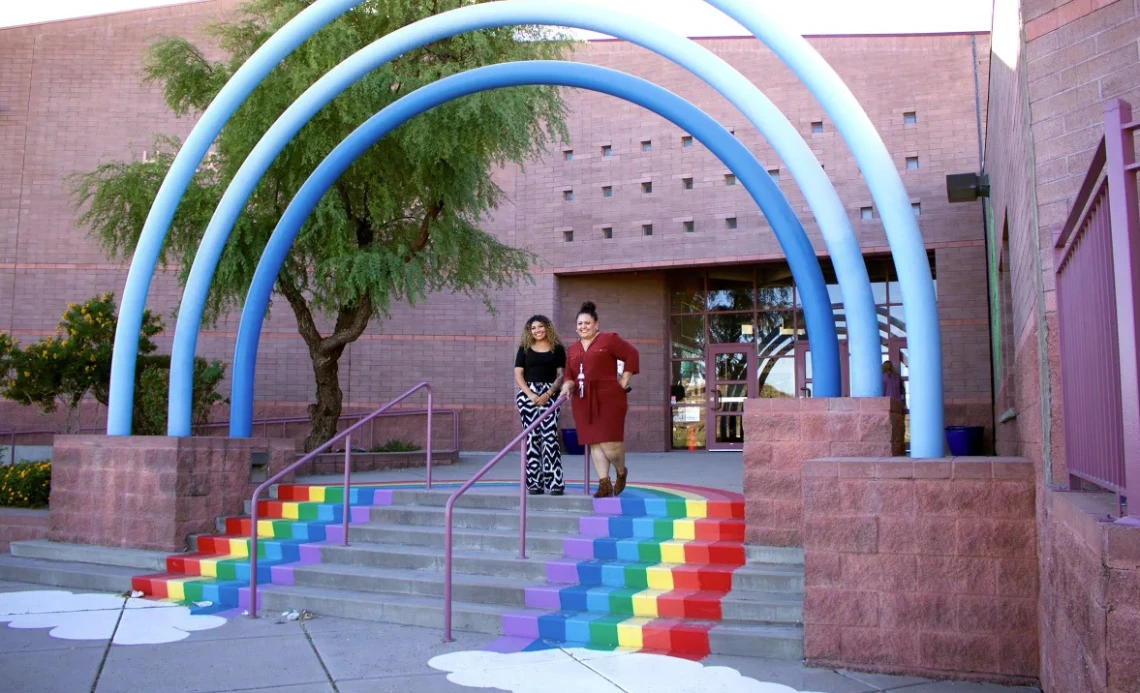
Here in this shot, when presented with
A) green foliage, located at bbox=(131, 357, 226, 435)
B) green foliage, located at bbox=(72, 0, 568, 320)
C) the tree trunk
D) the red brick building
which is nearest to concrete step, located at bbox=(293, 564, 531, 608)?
green foliage, located at bbox=(72, 0, 568, 320)

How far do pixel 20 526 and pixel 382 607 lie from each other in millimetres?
4916

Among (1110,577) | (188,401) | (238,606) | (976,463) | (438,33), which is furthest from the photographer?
(188,401)

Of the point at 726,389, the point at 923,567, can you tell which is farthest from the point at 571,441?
the point at 923,567

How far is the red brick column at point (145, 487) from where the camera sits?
8.20m

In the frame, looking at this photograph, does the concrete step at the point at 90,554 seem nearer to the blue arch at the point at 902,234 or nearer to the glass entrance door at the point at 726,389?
the blue arch at the point at 902,234

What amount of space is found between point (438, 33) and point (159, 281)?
42.8ft

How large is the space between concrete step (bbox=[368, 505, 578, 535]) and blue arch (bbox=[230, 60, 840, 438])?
1915 mm

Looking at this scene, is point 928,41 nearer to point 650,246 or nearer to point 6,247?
point 650,246

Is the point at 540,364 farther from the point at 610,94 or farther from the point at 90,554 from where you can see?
the point at 90,554

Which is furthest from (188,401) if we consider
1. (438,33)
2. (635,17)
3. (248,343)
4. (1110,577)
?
(1110,577)

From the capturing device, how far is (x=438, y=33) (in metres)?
8.04

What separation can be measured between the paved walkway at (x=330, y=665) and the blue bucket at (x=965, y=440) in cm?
1031

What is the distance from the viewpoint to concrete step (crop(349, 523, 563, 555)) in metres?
7.04

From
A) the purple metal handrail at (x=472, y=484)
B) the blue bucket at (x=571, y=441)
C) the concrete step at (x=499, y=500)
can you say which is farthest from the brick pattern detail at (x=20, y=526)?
the blue bucket at (x=571, y=441)
